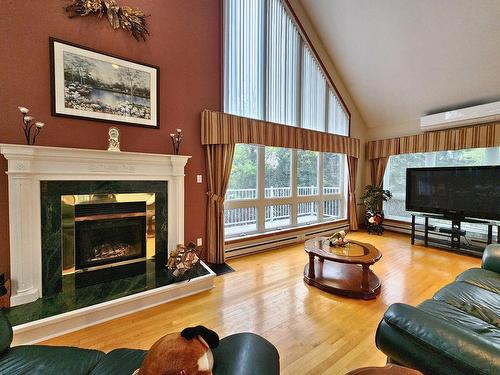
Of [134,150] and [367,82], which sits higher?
[367,82]

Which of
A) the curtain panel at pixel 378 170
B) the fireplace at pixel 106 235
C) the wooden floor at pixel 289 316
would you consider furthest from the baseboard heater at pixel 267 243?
the curtain panel at pixel 378 170

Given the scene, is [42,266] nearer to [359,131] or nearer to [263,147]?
[263,147]

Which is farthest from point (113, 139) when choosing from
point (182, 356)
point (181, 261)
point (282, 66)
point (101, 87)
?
point (282, 66)

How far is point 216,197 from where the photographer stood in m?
3.11

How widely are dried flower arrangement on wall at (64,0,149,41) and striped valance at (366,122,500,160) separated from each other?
16.3ft

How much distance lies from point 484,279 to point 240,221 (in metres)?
2.83

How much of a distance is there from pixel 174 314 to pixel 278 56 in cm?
407

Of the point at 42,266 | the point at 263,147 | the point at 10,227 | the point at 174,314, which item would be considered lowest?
the point at 174,314

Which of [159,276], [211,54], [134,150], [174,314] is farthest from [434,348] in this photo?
[211,54]

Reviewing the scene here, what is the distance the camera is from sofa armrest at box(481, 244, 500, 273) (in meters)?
1.92

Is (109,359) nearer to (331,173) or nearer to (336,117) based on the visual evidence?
(331,173)

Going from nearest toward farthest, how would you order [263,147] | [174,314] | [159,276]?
[174,314], [159,276], [263,147]

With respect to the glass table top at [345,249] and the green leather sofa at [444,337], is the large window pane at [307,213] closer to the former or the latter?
the glass table top at [345,249]

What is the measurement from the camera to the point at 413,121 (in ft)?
15.0
